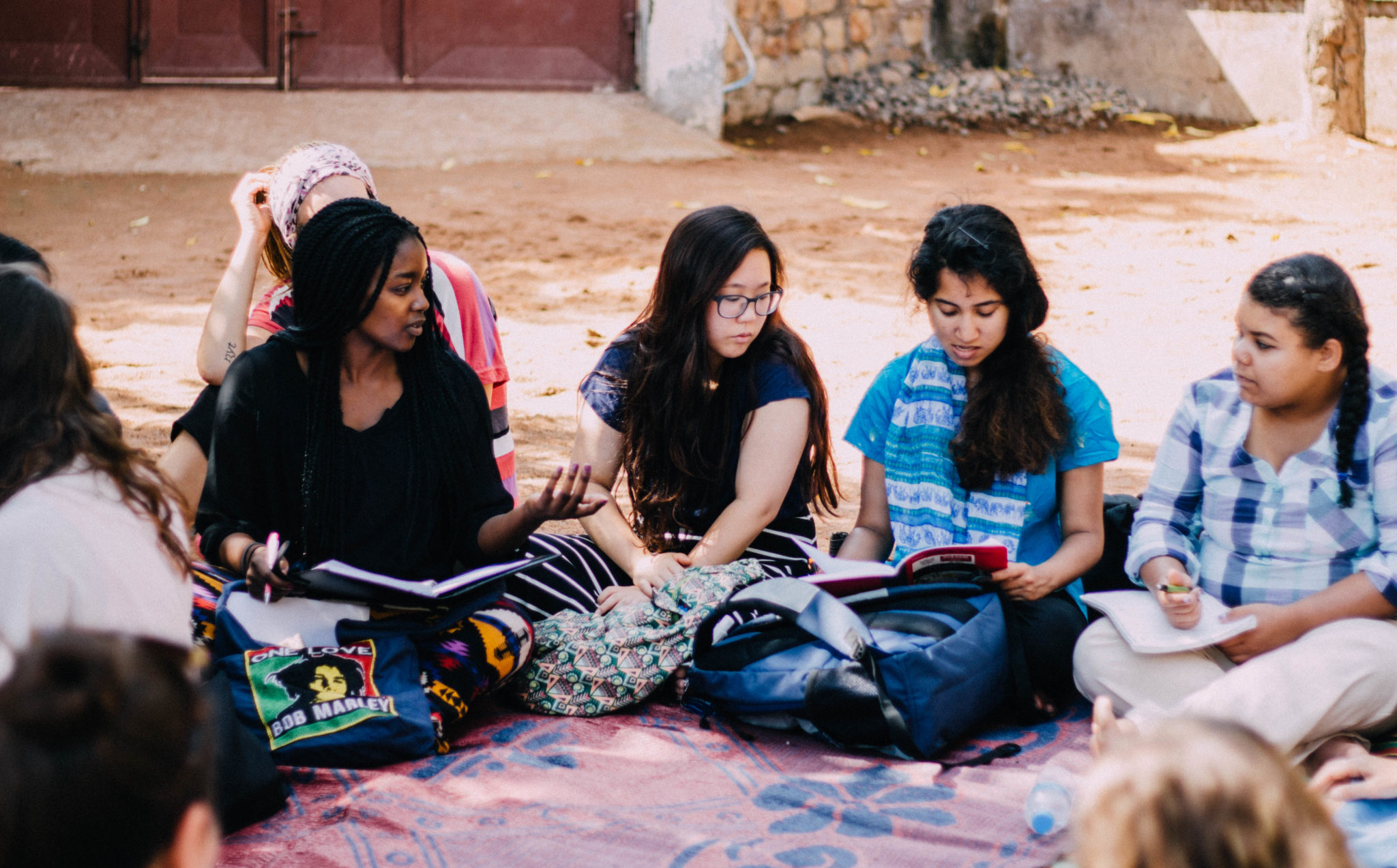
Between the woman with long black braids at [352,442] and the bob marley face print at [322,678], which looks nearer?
the bob marley face print at [322,678]

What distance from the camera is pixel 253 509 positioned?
3.19 m

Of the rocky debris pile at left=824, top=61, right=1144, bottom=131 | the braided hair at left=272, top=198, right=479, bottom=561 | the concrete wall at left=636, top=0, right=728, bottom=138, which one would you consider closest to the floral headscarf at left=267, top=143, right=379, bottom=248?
the braided hair at left=272, top=198, right=479, bottom=561

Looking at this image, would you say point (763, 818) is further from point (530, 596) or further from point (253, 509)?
point (253, 509)

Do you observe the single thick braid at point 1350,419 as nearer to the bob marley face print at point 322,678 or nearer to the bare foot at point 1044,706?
the bare foot at point 1044,706

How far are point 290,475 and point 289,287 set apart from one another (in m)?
0.92

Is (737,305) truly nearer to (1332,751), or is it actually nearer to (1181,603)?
(1181,603)

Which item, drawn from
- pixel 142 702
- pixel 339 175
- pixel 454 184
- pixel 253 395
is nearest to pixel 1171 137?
pixel 454 184

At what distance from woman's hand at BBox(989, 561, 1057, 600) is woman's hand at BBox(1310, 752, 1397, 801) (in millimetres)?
783

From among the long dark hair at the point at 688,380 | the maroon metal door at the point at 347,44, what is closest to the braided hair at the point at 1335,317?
the long dark hair at the point at 688,380

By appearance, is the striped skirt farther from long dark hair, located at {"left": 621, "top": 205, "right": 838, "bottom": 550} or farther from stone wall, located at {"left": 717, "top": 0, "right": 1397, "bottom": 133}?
stone wall, located at {"left": 717, "top": 0, "right": 1397, "bottom": 133}

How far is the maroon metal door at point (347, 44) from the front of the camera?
11594mm

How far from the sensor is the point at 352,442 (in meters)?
3.17

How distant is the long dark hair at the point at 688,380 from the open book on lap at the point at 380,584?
677 mm

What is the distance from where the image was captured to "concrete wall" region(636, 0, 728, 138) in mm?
12008
